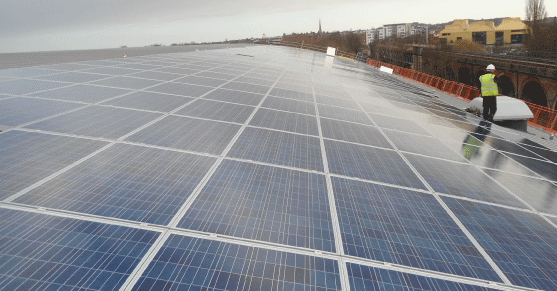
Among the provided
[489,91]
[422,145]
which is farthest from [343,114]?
[489,91]

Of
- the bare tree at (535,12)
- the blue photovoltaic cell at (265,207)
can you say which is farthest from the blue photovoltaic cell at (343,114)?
the bare tree at (535,12)

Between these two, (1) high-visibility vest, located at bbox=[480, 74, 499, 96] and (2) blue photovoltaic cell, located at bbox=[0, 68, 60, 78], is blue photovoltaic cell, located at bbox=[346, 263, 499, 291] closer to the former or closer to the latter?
(1) high-visibility vest, located at bbox=[480, 74, 499, 96]

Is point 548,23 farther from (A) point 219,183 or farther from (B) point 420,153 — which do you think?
(A) point 219,183

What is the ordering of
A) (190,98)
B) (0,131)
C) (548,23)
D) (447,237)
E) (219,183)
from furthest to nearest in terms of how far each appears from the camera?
(548,23), (190,98), (0,131), (219,183), (447,237)

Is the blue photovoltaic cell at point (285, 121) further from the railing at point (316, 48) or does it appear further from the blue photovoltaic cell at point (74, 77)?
the railing at point (316, 48)

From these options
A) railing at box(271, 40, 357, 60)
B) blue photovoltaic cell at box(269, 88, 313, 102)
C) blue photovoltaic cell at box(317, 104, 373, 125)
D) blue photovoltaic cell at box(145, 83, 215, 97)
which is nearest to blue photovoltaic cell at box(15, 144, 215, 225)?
blue photovoltaic cell at box(145, 83, 215, 97)

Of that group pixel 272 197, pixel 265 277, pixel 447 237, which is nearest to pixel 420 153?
pixel 447 237

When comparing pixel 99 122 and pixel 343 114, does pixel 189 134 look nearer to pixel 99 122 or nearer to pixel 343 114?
pixel 99 122
